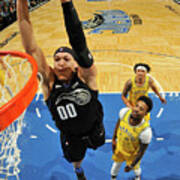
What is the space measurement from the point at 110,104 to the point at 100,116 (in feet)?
7.54

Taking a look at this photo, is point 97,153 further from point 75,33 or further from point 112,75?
point 112,75

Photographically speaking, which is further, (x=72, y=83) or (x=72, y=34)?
(x=72, y=83)

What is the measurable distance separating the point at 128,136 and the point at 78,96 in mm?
861

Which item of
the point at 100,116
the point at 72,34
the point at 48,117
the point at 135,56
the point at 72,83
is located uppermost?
the point at 72,34

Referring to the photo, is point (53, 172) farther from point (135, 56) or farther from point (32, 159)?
point (135, 56)

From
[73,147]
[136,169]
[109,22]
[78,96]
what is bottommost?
[109,22]

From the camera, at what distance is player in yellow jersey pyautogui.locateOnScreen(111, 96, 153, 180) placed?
254 centimetres

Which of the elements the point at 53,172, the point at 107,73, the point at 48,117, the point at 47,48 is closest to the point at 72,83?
the point at 53,172

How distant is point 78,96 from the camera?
2.36m

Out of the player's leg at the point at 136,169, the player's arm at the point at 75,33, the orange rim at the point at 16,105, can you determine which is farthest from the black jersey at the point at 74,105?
the player's leg at the point at 136,169

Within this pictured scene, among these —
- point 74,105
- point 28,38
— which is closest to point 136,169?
point 74,105

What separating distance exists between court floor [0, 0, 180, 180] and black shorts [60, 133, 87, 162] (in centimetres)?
62

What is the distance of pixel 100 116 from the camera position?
2.68 meters

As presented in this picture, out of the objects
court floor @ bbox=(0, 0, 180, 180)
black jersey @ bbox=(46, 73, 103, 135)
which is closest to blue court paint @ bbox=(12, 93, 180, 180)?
court floor @ bbox=(0, 0, 180, 180)
